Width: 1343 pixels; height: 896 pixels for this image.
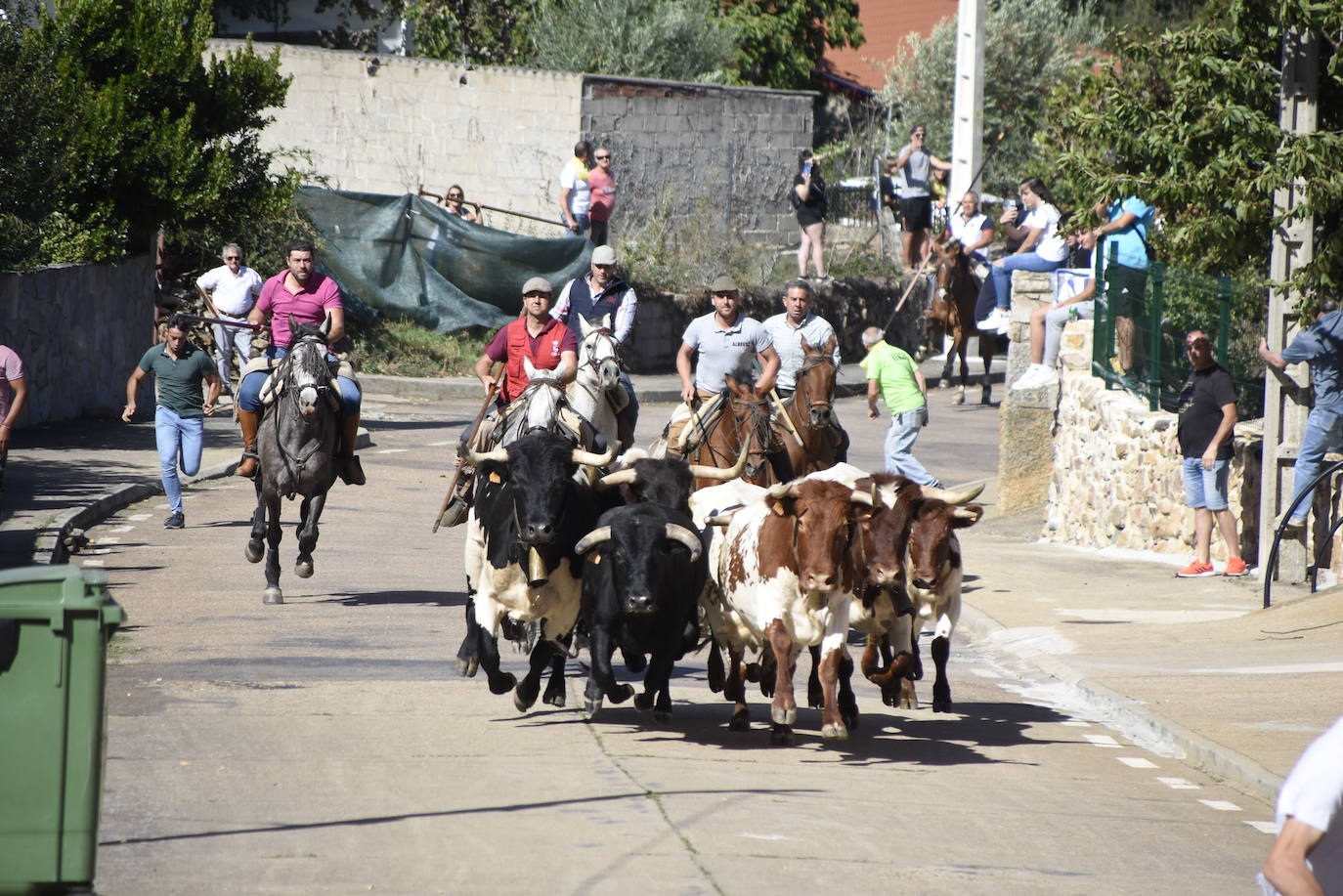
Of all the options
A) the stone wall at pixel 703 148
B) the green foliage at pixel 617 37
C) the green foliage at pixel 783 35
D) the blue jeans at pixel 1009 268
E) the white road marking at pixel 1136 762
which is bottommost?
the white road marking at pixel 1136 762

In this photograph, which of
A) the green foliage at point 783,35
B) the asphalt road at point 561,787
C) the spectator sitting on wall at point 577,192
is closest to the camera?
the asphalt road at point 561,787

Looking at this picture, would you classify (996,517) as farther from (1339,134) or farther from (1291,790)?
(1291,790)

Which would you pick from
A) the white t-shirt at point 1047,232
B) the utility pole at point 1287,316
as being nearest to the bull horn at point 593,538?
the utility pole at point 1287,316

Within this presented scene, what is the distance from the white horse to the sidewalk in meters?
3.16

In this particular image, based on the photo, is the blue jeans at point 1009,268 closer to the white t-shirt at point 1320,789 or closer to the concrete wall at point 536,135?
the concrete wall at point 536,135

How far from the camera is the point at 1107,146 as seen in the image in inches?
726

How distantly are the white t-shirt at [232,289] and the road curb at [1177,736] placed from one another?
14.0 metres

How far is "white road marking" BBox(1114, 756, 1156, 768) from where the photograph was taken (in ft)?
34.2

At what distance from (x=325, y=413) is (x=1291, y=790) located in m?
10.9

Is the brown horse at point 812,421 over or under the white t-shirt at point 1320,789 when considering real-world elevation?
over

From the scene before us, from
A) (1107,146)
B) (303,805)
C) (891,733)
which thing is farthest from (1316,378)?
(303,805)

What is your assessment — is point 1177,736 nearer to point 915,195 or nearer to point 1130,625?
point 1130,625

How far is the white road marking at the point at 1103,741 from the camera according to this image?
35.9 feet

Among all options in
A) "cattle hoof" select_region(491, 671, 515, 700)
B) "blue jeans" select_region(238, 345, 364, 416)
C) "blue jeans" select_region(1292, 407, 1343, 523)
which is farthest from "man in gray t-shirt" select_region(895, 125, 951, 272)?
"cattle hoof" select_region(491, 671, 515, 700)
